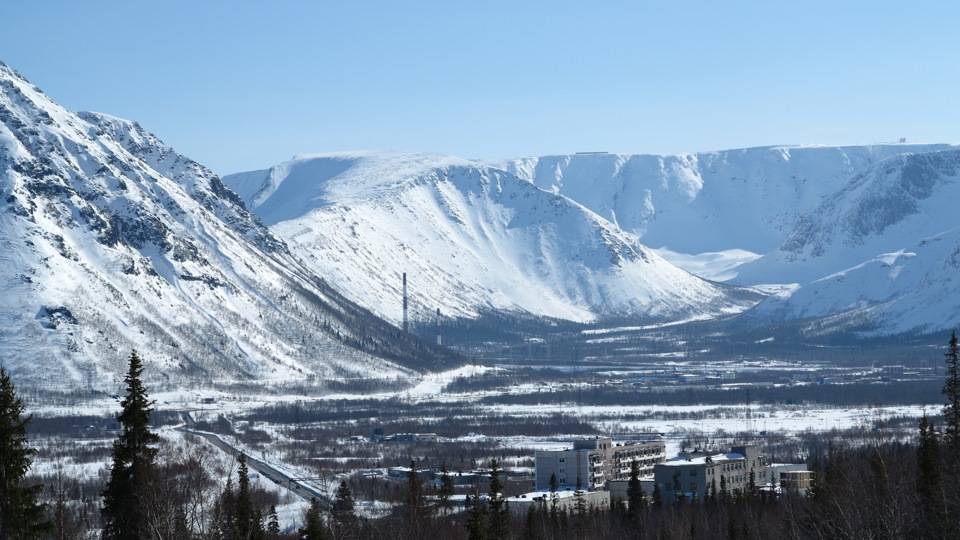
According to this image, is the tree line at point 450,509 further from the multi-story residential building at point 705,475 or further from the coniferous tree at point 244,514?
the multi-story residential building at point 705,475

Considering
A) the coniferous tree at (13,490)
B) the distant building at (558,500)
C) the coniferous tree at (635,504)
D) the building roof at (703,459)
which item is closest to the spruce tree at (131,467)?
the coniferous tree at (13,490)

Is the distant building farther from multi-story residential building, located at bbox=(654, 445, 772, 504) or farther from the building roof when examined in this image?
the building roof

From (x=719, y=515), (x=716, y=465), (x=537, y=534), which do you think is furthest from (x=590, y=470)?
(x=537, y=534)

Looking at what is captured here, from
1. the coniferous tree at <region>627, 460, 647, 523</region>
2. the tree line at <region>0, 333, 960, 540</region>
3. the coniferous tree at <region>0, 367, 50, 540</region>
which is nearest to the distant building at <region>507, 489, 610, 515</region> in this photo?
the tree line at <region>0, 333, 960, 540</region>

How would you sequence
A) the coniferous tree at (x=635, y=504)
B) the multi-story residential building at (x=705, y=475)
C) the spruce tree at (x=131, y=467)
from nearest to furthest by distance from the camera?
the spruce tree at (x=131, y=467), the coniferous tree at (x=635, y=504), the multi-story residential building at (x=705, y=475)

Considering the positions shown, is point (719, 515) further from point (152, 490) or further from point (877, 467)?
point (152, 490)
